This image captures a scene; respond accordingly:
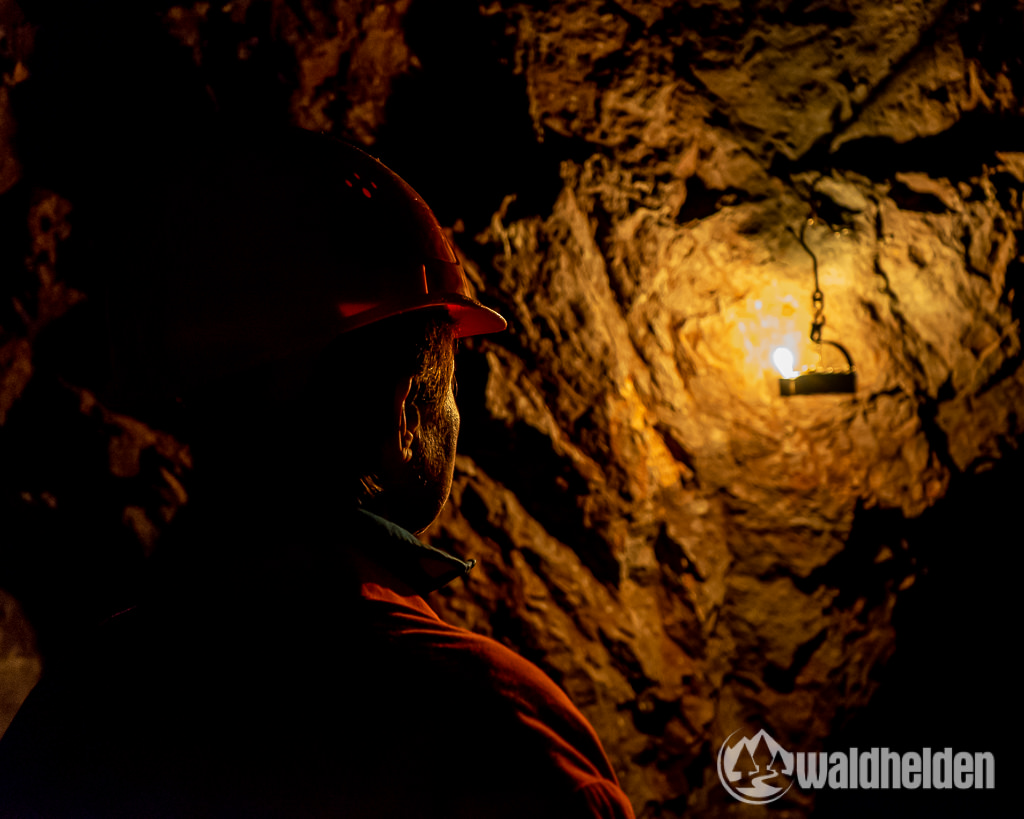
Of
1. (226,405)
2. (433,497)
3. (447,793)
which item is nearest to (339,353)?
(226,405)

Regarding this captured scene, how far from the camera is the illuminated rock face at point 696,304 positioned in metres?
2.02

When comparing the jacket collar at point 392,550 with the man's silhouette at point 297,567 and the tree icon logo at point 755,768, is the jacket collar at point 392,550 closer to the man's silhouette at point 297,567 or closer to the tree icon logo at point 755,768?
the man's silhouette at point 297,567

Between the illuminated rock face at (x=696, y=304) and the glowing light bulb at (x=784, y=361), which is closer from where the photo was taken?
the illuminated rock face at (x=696, y=304)

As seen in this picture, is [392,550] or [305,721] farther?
[392,550]

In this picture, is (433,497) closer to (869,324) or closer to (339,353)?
(339,353)

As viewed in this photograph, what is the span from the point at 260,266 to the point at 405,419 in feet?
1.02

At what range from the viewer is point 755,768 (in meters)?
2.31

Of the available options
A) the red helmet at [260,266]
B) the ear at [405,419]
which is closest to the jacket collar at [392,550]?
the ear at [405,419]

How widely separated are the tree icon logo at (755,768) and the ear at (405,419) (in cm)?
196

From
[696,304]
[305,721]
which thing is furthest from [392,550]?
[696,304]

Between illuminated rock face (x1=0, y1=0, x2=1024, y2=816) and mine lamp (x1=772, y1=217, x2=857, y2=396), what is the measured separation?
4 centimetres

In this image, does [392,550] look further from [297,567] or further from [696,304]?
[696,304]

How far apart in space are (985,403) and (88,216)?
10.4ft

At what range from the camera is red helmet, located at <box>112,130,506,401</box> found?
920mm
